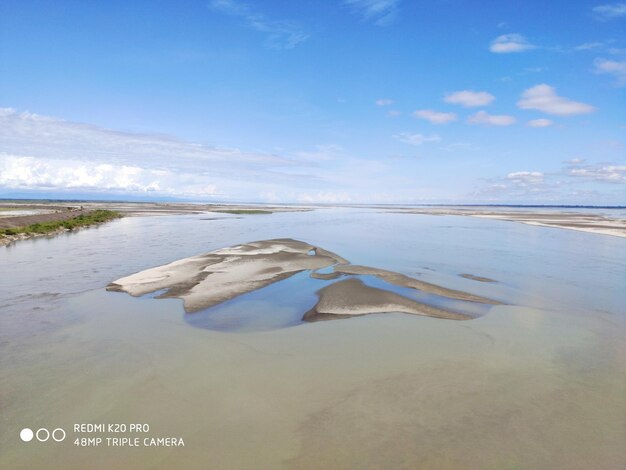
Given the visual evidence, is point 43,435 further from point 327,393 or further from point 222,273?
point 222,273

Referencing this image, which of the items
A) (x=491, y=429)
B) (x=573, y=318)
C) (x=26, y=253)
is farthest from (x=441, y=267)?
(x=26, y=253)

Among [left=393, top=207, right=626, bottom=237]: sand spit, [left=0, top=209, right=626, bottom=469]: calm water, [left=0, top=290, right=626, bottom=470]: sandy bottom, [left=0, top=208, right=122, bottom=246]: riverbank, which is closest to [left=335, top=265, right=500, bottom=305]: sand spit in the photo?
[left=0, top=209, right=626, bottom=469]: calm water

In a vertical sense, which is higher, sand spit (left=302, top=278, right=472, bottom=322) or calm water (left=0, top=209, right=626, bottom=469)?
sand spit (left=302, top=278, right=472, bottom=322)

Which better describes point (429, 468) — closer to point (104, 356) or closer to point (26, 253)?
point (104, 356)

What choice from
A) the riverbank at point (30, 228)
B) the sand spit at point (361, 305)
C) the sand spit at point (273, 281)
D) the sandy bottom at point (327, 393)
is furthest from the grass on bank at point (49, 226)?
the sand spit at point (361, 305)

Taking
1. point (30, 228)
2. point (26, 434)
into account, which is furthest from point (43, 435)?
point (30, 228)

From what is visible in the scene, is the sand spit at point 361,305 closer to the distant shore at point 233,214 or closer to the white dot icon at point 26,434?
the white dot icon at point 26,434

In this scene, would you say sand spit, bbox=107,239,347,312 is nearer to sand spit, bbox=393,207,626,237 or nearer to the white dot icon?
the white dot icon

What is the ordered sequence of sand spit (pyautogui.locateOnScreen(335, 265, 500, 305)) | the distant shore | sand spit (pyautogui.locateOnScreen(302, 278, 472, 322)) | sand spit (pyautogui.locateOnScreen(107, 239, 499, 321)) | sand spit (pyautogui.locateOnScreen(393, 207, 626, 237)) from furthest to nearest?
sand spit (pyautogui.locateOnScreen(393, 207, 626, 237))
the distant shore
sand spit (pyautogui.locateOnScreen(335, 265, 500, 305))
sand spit (pyautogui.locateOnScreen(107, 239, 499, 321))
sand spit (pyautogui.locateOnScreen(302, 278, 472, 322))
